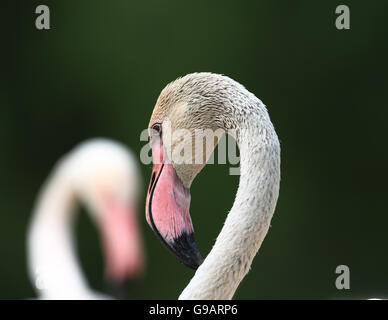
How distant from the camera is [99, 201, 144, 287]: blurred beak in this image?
4.01m

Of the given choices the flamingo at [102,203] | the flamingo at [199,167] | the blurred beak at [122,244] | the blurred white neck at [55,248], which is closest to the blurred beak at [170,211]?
the flamingo at [199,167]

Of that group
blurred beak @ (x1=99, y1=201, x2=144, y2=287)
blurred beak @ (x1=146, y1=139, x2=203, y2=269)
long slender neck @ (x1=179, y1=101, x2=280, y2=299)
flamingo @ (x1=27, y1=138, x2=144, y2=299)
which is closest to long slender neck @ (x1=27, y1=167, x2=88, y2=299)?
flamingo @ (x1=27, y1=138, x2=144, y2=299)

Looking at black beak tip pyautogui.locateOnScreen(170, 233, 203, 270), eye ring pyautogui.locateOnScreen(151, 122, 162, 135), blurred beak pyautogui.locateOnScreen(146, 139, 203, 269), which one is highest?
eye ring pyautogui.locateOnScreen(151, 122, 162, 135)

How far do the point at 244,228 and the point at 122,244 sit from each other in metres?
2.61

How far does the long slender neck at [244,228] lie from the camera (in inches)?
58.2

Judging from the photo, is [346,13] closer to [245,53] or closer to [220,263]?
[245,53]

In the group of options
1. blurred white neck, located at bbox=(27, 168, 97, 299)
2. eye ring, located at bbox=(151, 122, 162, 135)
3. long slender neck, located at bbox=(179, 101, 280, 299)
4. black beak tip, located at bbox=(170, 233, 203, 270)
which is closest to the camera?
long slender neck, located at bbox=(179, 101, 280, 299)

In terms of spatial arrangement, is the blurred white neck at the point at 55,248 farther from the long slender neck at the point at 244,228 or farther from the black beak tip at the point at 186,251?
the long slender neck at the point at 244,228

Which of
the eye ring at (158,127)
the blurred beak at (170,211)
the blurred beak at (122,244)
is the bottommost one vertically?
the blurred beak at (122,244)

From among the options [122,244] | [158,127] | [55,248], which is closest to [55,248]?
[55,248]

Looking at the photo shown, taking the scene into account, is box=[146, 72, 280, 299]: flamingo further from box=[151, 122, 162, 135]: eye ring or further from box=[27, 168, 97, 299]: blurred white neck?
box=[27, 168, 97, 299]: blurred white neck

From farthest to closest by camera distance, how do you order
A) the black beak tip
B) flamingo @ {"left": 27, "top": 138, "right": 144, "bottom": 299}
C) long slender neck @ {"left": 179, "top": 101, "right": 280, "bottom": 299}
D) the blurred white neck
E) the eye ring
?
flamingo @ {"left": 27, "top": 138, "right": 144, "bottom": 299} < the blurred white neck < the eye ring < the black beak tip < long slender neck @ {"left": 179, "top": 101, "right": 280, "bottom": 299}

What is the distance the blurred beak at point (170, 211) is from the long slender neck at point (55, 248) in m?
1.69
